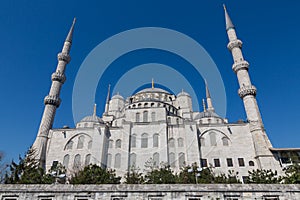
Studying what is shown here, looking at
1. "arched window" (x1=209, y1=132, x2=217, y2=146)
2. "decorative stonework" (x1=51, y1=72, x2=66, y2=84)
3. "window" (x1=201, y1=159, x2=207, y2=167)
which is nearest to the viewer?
"window" (x1=201, y1=159, x2=207, y2=167)

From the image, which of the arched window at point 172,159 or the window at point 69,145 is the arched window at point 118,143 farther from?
the arched window at point 172,159

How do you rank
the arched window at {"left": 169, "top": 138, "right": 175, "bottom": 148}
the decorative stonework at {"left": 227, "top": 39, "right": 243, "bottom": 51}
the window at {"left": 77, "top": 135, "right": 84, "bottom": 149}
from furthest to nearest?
the decorative stonework at {"left": 227, "top": 39, "right": 243, "bottom": 51}
the window at {"left": 77, "top": 135, "right": 84, "bottom": 149}
the arched window at {"left": 169, "top": 138, "right": 175, "bottom": 148}

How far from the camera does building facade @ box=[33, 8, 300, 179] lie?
22688 millimetres

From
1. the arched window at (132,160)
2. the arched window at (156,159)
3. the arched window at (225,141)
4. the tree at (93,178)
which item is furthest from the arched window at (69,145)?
the arched window at (225,141)

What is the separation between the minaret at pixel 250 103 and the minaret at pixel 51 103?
2130 cm

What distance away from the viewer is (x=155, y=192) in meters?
9.80

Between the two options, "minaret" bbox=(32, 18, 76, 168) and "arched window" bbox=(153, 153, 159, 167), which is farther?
"minaret" bbox=(32, 18, 76, 168)

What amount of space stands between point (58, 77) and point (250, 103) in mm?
22690

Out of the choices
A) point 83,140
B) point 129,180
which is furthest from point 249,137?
point 83,140

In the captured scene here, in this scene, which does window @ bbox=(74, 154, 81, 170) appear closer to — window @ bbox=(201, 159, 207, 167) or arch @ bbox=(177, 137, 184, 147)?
arch @ bbox=(177, 137, 184, 147)

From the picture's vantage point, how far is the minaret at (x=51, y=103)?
23.9 metres

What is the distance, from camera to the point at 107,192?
32.2 ft

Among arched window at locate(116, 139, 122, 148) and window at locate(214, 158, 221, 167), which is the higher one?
arched window at locate(116, 139, 122, 148)

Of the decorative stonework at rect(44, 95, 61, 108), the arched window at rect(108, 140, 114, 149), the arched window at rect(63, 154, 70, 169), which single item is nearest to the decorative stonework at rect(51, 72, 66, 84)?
the decorative stonework at rect(44, 95, 61, 108)
